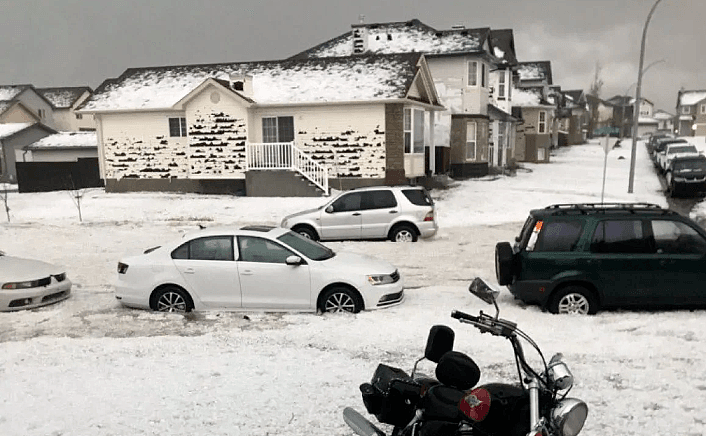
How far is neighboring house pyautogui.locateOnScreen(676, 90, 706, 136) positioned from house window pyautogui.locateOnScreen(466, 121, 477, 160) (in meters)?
86.1

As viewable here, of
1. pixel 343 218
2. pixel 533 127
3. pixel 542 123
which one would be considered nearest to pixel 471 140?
pixel 533 127

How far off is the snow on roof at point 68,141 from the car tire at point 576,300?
41218 millimetres

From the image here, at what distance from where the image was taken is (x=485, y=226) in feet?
60.0

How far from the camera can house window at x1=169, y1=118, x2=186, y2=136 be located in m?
26.8

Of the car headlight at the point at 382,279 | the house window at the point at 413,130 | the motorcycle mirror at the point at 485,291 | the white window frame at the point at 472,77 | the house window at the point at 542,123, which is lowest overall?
the car headlight at the point at 382,279

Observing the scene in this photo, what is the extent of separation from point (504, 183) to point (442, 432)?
28432 millimetres

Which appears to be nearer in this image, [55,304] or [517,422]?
[517,422]

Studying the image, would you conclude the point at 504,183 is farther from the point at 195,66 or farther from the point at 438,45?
the point at 195,66

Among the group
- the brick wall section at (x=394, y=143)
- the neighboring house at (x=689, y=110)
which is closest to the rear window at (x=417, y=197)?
the brick wall section at (x=394, y=143)

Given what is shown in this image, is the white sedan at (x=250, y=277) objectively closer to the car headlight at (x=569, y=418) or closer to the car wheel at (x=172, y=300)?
the car wheel at (x=172, y=300)

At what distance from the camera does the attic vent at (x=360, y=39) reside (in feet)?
110

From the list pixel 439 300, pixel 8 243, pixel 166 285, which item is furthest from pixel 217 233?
pixel 8 243

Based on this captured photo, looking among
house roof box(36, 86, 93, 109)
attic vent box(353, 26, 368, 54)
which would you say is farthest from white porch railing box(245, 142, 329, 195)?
house roof box(36, 86, 93, 109)

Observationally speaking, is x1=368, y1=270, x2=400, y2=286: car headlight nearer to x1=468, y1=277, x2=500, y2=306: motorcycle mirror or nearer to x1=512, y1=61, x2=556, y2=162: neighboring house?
x1=468, y1=277, x2=500, y2=306: motorcycle mirror
